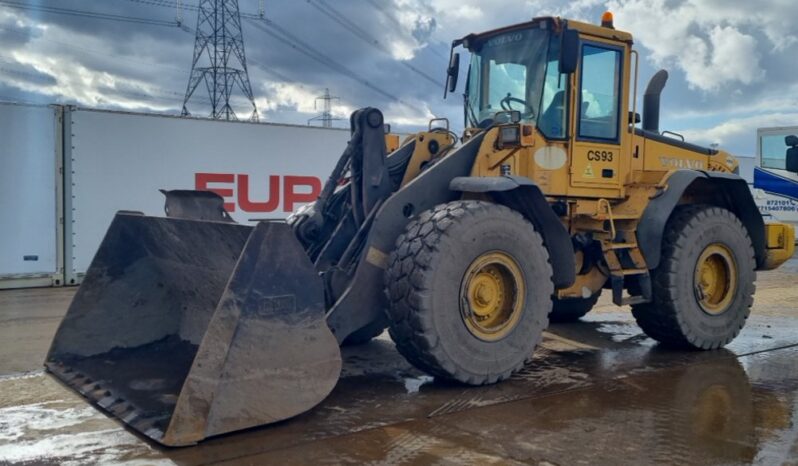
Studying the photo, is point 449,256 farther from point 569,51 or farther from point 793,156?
point 793,156

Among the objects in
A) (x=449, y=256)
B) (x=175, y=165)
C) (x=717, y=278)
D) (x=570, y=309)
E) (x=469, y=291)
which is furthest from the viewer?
(x=175, y=165)

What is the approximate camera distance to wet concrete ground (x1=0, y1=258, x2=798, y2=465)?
12.4ft

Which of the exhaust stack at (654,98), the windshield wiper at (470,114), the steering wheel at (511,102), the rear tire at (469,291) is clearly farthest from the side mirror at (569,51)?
the exhaust stack at (654,98)

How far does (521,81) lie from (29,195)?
25.7ft

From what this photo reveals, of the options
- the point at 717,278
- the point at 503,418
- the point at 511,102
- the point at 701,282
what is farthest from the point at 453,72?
the point at 503,418

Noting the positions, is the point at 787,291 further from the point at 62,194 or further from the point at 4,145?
the point at 4,145

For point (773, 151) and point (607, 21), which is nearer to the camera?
point (607, 21)

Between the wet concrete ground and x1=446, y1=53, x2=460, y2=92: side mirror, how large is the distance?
2.40m

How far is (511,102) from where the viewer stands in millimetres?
5969

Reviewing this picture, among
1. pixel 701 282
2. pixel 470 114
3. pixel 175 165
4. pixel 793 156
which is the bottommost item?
pixel 701 282

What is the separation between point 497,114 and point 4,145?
7.76 metres

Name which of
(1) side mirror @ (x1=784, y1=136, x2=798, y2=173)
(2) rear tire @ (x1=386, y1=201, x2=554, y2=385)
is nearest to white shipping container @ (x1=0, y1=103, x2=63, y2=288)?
(2) rear tire @ (x1=386, y1=201, x2=554, y2=385)

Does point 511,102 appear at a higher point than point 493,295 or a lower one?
higher

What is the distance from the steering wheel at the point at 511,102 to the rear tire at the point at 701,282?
1.68 m
